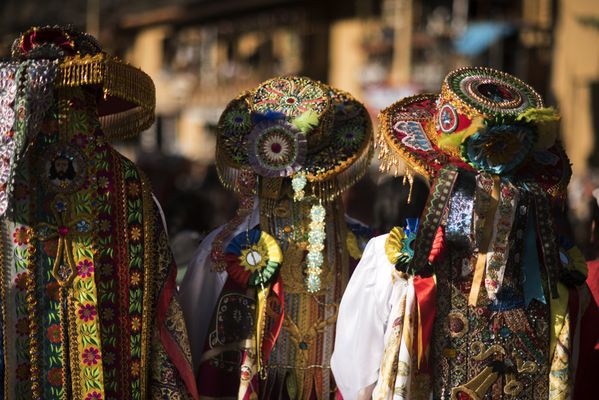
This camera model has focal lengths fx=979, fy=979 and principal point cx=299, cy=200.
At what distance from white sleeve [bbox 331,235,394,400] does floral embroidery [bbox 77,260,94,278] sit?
91 centimetres

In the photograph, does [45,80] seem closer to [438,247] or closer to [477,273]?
[438,247]

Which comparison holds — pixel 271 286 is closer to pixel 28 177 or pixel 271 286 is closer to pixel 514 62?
pixel 28 177

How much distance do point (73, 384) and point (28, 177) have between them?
737 mm

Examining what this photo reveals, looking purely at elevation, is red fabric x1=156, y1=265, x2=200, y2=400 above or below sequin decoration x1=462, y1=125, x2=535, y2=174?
below

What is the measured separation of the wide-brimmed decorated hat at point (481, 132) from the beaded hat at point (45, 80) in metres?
0.96

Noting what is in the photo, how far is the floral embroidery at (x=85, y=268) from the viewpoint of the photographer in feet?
11.2

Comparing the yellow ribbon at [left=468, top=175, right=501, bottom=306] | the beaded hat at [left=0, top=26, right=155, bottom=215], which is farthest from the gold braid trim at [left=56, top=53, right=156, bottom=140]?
the yellow ribbon at [left=468, top=175, right=501, bottom=306]

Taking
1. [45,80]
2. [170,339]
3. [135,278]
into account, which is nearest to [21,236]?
[135,278]

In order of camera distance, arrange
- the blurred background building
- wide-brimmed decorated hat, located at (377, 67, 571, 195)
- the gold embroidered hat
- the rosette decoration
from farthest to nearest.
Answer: the blurred background building, the rosette decoration, the gold embroidered hat, wide-brimmed decorated hat, located at (377, 67, 571, 195)

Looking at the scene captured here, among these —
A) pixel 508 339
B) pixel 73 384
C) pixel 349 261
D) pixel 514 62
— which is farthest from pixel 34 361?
pixel 514 62

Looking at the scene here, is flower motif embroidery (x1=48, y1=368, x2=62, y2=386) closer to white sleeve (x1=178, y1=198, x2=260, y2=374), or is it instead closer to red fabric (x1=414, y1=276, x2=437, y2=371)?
white sleeve (x1=178, y1=198, x2=260, y2=374)

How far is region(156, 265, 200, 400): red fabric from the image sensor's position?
3541mm

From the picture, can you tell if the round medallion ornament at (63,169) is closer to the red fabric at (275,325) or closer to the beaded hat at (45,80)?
the beaded hat at (45,80)

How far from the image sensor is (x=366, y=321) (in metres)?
3.45
